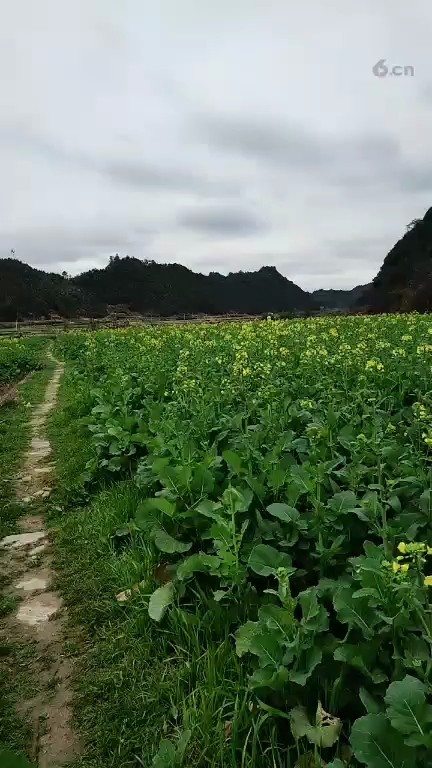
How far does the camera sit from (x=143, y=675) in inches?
116

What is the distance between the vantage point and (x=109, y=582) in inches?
154

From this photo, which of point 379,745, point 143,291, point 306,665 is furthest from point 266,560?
point 143,291

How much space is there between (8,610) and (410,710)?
9.23ft

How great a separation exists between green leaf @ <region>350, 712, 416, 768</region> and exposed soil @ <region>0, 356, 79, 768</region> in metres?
1.36

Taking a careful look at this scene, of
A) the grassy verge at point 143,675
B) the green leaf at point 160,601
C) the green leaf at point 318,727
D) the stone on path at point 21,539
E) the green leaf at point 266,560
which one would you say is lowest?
the stone on path at point 21,539

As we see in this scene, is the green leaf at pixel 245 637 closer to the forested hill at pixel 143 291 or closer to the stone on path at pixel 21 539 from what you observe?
the stone on path at pixel 21 539

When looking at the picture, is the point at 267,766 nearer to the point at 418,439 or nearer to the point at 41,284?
the point at 418,439

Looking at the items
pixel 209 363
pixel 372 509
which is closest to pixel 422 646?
pixel 372 509

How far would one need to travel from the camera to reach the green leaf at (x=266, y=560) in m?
2.77

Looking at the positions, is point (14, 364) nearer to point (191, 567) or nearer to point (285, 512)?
point (191, 567)

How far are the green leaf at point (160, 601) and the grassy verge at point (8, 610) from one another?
74 centimetres

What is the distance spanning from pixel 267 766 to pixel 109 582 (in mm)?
1905

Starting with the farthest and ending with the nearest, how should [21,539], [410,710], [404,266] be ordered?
1. [404,266]
2. [21,539]
3. [410,710]

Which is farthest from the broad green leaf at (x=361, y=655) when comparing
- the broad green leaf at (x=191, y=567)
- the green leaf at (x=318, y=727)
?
the broad green leaf at (x=191, y=567)
